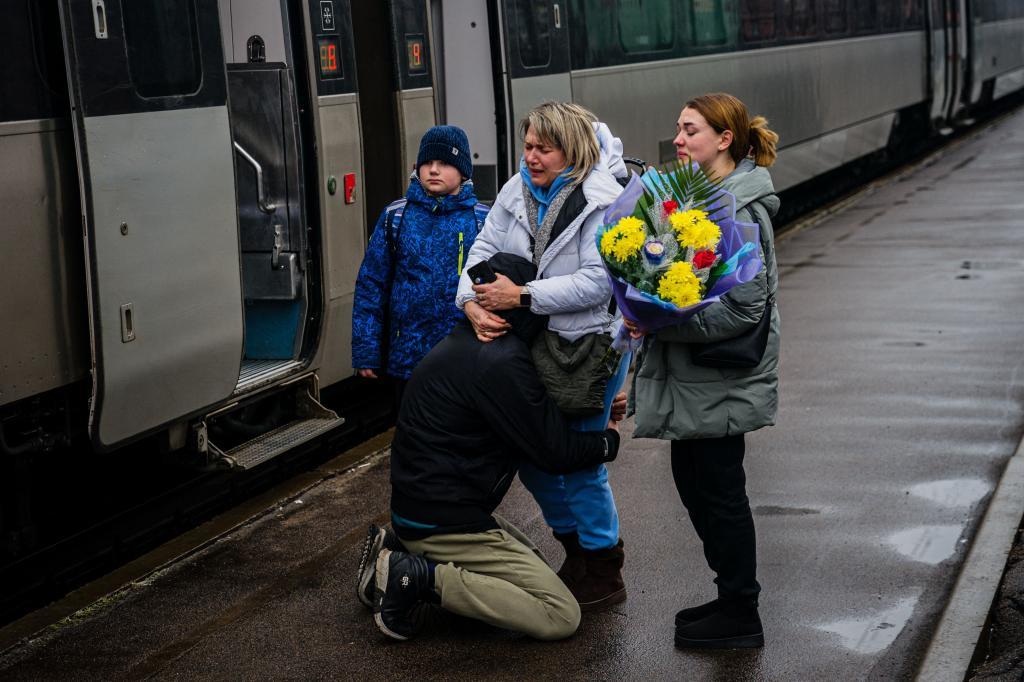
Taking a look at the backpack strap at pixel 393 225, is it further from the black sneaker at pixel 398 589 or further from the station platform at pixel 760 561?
the black sneaker at pixel 398 589

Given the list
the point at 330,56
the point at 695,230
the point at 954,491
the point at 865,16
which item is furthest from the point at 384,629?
the point at 865,16

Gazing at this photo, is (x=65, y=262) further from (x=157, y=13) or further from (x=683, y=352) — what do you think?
(x=683, y=352)

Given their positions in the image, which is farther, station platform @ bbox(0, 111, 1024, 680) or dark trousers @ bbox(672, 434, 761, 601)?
station platform @ bbox(0, 111, 1024, 680)

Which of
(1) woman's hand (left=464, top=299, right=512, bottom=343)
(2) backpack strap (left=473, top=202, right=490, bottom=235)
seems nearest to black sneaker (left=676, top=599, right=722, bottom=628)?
(1) woman's hand (left=464, top=299, right=512, bottom=343)

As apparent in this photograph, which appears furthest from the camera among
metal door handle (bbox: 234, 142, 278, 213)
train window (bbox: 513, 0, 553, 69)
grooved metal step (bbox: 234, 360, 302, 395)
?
train window (bbox: 513, 0, 553, 69)

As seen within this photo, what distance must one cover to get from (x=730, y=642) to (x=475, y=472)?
1009 millimetres

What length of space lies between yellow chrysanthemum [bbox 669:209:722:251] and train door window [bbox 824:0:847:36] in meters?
13.4

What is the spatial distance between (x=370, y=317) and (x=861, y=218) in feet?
37.8

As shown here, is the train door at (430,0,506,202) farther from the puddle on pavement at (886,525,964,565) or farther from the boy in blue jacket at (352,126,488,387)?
the puddle on pavement at (886,525,964,565)

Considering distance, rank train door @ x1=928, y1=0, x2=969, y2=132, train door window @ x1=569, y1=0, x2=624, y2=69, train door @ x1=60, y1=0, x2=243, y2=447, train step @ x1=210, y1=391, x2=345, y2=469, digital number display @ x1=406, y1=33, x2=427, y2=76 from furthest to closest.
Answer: train door @ x1=928, y1=0, x2=969, y2=132
train door window @ x1=569, y1=0, x2=624, y2=69
digital number display @ x1=406, y1=33, x2=427, y2=76
train step @ x1=210, y1=391, x2=345, y2=469
train door @ x1=60, y1=0, x2=243, y2=447

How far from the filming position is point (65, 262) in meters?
5.39

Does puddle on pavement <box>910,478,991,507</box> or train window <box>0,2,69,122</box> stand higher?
train window <box>0,2,69,122</box>

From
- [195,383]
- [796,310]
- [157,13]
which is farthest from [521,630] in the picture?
[796,310]

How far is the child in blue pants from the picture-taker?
16.9 ft
